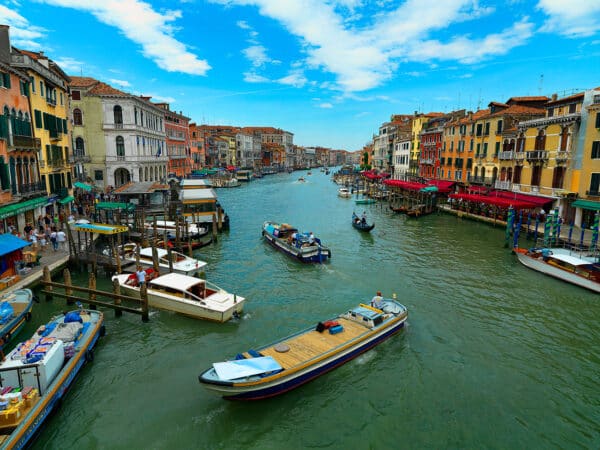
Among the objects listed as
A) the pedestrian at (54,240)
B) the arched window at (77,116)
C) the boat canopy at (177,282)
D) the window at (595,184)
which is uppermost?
the arched window at (77,116)

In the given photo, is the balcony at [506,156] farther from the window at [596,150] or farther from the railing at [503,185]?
the window at [596,150]

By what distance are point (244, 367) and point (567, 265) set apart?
20734 mm

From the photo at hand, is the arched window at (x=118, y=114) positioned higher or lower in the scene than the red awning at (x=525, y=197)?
higher

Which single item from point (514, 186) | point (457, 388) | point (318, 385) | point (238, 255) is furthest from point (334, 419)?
point (514, 186)

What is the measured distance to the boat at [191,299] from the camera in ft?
55.1

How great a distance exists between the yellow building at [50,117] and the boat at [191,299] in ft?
59.6

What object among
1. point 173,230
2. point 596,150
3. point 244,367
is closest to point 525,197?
point 596,150

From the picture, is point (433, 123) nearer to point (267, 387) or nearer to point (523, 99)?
point (523, 99)

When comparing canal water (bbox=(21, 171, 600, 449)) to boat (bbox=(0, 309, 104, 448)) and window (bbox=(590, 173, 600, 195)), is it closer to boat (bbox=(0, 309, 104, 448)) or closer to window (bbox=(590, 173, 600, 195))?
boat (bbox=(0, 309, 104, 448))

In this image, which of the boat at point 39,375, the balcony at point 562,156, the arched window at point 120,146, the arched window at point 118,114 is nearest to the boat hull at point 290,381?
the boat at point 39,375

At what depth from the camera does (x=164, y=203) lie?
123ft

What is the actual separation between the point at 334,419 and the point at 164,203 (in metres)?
31.3

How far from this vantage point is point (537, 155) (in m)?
35.5

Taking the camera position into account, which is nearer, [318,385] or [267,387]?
[267,387]
